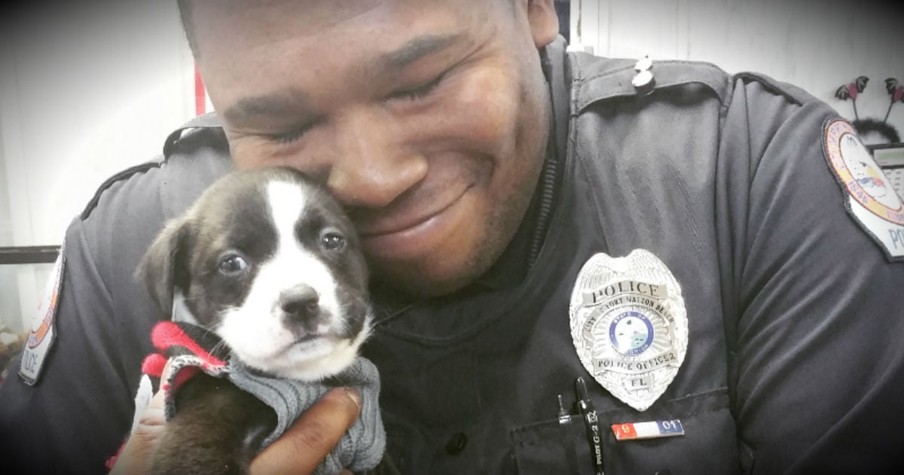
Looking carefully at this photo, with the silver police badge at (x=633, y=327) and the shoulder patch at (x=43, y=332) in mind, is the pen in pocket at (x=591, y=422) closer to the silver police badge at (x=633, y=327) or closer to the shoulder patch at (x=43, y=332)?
the silver police badge at (x=633, y=327)

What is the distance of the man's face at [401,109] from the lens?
0.55 meters

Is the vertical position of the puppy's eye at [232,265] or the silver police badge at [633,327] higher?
the puppy's eye at [232,265]

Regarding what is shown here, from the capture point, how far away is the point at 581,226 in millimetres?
698

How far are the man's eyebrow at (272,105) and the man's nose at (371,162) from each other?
4cm

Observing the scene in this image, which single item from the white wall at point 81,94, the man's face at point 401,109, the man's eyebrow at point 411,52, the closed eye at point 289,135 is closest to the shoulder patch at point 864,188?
the man's face at point 401,109

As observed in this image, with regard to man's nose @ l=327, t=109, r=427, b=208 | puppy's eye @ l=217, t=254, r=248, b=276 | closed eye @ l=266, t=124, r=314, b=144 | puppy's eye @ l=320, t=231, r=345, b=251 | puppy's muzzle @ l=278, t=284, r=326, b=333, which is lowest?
puppy's muzzle @ l=278, t=284, r=326, b=333

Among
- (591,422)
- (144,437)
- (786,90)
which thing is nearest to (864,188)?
(786,90)

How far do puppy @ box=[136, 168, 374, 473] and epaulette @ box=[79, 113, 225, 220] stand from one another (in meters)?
0.05

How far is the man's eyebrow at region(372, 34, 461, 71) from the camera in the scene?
562 mm

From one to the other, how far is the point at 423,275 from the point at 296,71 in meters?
0.23

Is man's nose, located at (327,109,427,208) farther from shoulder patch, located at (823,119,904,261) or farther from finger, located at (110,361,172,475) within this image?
shoulder patch, located at (823,119,904,261)

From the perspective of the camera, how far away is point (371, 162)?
0.59 metres

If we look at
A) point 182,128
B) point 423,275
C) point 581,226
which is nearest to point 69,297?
point 182,128

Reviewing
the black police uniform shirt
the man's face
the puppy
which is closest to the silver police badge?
the black police uniform shirt
